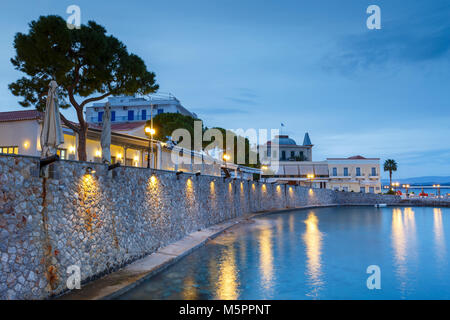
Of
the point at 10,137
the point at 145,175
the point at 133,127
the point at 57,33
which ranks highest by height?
the point at 57,33

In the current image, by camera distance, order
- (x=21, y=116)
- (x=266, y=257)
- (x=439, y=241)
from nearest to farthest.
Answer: (x=266, y=257), (x=21, y=116), (x=439, y=241)

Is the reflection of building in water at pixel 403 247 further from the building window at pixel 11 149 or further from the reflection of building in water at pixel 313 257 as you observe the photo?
the building window at pixel 11 149

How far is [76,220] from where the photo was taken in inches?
422

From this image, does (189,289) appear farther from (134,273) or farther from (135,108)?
(135,108)

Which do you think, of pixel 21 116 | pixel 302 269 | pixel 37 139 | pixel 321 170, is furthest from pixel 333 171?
pixel 21 116

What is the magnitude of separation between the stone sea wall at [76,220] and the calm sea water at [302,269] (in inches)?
71.1

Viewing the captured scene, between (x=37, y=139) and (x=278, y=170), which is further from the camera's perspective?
(x=278, y=170)

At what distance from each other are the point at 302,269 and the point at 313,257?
310 cm

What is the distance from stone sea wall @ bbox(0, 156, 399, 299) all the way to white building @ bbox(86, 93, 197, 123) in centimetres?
3654

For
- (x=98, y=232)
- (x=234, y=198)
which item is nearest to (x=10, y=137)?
(x=98, y=232)

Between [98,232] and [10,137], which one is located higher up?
[10,137]

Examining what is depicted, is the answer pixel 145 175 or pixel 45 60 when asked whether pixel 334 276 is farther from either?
pixel 45 60
